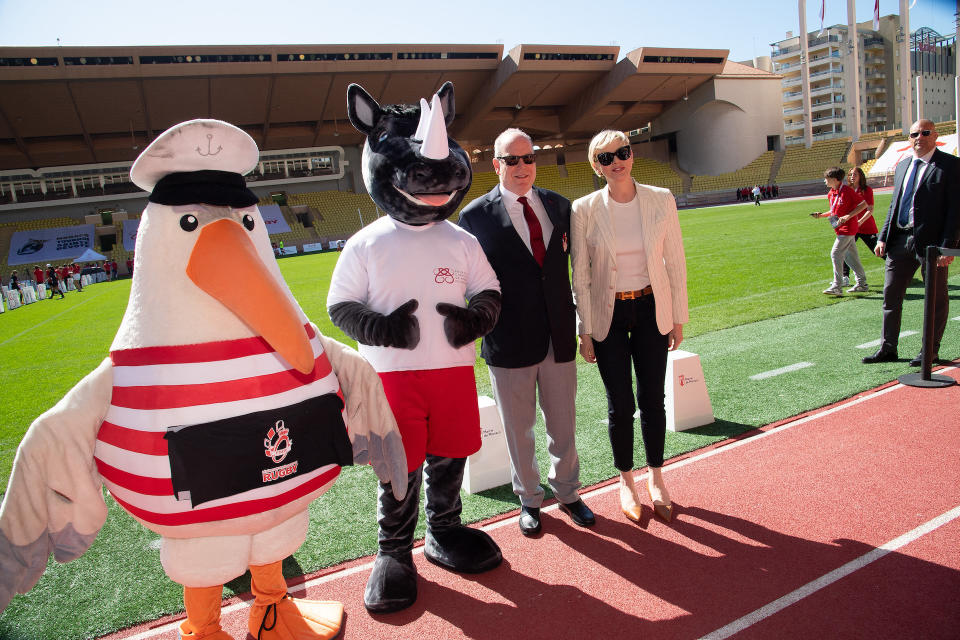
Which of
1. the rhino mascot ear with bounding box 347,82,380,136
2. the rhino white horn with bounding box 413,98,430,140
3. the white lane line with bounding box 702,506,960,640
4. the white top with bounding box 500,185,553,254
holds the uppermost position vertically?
the rhino mascot ear with bounding box 347,82,380,136

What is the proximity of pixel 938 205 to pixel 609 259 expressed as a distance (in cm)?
353

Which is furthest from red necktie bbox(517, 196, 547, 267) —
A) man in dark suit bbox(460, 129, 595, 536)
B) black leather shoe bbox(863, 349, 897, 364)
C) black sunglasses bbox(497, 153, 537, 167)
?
black leather shoe bbox(863, 349, 897, 364)

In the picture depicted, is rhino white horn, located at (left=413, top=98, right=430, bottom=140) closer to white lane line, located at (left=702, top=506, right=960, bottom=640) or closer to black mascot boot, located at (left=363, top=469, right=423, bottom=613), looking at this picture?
black mascot boot, located at (left=363, top=469, right=423, bottom=613)

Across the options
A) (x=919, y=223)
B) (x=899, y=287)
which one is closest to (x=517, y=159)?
(x=919, y=223)

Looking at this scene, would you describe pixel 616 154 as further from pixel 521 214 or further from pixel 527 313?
pixel 527 313

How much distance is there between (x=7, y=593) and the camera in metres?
1.84

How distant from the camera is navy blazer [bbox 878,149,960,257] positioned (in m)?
4.85

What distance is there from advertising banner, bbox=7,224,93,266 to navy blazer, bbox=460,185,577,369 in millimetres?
38159

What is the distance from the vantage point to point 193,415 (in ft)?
6.53

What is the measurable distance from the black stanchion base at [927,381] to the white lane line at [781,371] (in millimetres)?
779

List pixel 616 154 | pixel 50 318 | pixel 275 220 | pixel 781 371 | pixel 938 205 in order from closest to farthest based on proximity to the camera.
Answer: pixel 616 154
pixel 938 205
pixel 781 371
pixel 50 318
pixel 275 220

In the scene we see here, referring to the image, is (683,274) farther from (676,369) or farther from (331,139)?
(331,139)

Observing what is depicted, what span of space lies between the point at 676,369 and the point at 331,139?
3990 cm

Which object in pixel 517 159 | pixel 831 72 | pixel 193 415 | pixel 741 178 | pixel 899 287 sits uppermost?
pixel 831 72
